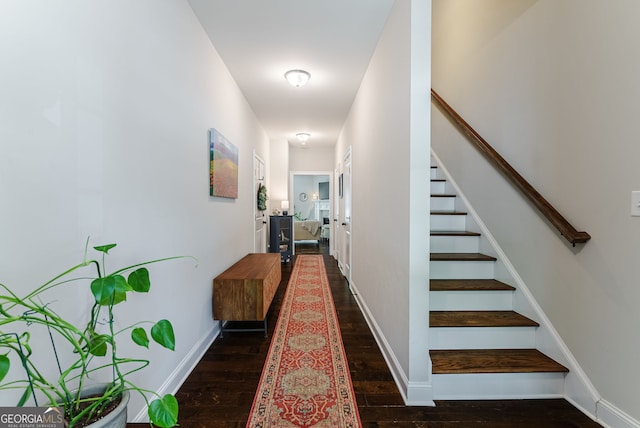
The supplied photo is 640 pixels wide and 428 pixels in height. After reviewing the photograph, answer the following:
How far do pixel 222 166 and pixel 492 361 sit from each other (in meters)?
2.61

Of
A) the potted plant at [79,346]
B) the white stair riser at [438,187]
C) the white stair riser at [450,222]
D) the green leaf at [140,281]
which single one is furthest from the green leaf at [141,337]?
the white stair riser at [438,187]

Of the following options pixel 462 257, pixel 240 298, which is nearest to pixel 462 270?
pixel 462 257

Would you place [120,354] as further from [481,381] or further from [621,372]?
[621,372]

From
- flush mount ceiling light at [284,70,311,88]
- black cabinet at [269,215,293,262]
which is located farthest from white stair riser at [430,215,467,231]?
black cabinet at [269,215,293,262]

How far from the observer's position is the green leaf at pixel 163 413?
669mm

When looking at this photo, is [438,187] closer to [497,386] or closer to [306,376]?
[497,386]

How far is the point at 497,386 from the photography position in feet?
5.54

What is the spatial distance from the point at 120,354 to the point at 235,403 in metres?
0.75

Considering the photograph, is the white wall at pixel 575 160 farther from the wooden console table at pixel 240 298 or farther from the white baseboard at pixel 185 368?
the white baseboard at pixel 185 368

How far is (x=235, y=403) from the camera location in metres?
1.64

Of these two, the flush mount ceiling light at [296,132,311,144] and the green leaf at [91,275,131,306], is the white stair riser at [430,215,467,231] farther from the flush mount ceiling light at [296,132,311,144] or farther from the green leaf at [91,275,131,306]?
the flush mount ceiling light at [296,132,311,144]

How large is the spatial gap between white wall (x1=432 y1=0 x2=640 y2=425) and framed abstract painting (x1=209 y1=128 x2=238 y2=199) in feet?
8.12

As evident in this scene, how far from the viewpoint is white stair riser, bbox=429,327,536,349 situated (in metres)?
1.90

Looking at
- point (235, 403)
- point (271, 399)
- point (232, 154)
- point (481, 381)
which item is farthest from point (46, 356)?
point (232, 154)
